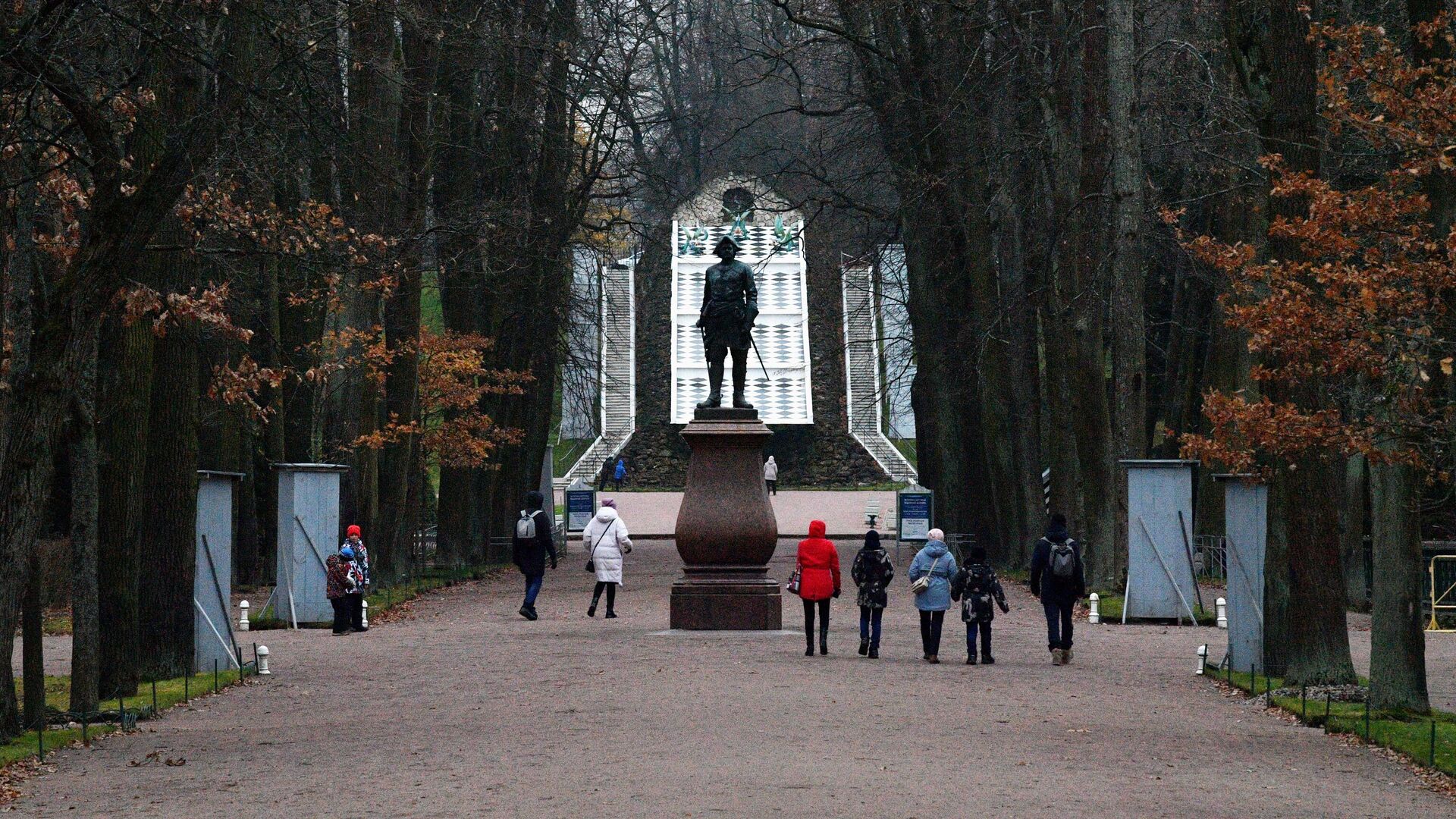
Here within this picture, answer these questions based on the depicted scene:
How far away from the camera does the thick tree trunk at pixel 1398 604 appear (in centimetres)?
1445

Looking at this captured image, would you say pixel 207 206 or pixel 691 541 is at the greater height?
pixel 207 206

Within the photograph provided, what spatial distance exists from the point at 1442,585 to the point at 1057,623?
926cm

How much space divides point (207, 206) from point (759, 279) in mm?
58149

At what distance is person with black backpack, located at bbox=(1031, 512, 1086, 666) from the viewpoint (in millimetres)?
19000

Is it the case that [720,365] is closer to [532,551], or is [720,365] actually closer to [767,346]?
[532,551]

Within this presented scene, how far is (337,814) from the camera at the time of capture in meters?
9.80

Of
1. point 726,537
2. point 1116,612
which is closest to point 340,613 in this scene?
point 726,537

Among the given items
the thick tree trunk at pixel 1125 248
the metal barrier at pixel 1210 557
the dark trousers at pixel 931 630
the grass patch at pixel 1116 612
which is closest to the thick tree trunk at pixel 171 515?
the dark trousers at pixel 931 630

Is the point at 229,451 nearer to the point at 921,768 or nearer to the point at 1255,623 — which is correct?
the point at 1255,623

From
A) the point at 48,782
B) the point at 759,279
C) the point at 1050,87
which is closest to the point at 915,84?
the point at 1050,87

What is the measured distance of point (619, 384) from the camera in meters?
71.3

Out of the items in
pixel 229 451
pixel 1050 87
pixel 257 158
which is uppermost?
pixel 1050 87

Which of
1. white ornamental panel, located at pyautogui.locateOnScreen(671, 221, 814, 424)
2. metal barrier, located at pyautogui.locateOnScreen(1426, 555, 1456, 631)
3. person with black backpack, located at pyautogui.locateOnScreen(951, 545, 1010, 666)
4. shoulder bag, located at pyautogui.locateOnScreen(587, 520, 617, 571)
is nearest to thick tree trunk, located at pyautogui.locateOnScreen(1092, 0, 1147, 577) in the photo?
metal barrier, located at pyautogui.locateOnScreen(1426, 555, 1456, 631)

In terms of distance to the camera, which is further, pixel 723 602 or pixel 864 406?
pixel 864 406
